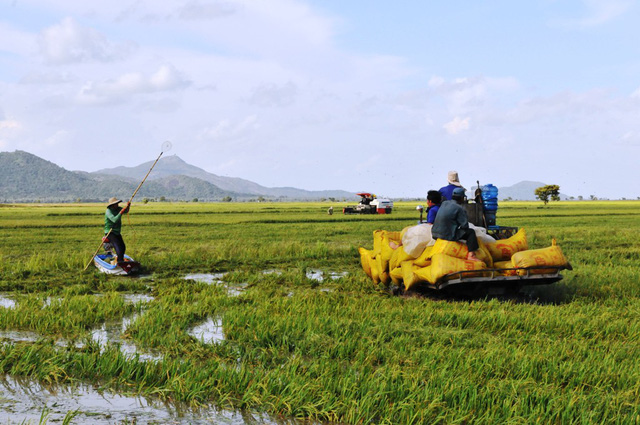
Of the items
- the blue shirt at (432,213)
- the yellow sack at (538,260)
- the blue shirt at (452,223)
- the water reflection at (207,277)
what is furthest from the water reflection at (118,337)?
the yellow sack at (538,260)

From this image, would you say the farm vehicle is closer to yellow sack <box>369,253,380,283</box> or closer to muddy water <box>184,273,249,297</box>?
muddy water <box>184,273,249,297</box>

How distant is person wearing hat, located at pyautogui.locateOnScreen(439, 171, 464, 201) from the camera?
35.1 feet

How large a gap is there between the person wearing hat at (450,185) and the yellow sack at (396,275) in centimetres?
179

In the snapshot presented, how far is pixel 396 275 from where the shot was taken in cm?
999

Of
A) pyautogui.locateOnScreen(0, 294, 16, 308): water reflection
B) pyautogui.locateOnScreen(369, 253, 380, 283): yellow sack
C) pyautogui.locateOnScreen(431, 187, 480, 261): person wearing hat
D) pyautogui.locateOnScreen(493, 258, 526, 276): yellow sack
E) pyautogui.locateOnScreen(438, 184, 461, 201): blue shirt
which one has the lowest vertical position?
pyautogui.locateOnScreen(0, 294, 16, 308): water reflection

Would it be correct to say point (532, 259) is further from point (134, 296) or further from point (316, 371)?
point (134, 296)

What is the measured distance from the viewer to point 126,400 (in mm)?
5043

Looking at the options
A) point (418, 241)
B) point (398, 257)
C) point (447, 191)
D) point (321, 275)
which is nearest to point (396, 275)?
point (398, 257)

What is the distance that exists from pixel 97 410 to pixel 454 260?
5.75 meters

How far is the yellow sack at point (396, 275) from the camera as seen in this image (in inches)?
390

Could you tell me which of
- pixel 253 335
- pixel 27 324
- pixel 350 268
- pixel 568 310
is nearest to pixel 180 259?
pixel 350 268

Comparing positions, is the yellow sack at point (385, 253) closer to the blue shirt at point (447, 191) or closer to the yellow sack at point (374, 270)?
the yellow sack at point (374, 270)

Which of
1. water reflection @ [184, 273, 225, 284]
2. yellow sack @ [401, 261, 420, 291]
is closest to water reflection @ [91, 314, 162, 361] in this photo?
water reflection @ [184, 273, 225, 284]

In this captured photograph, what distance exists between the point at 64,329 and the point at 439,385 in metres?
5.12
